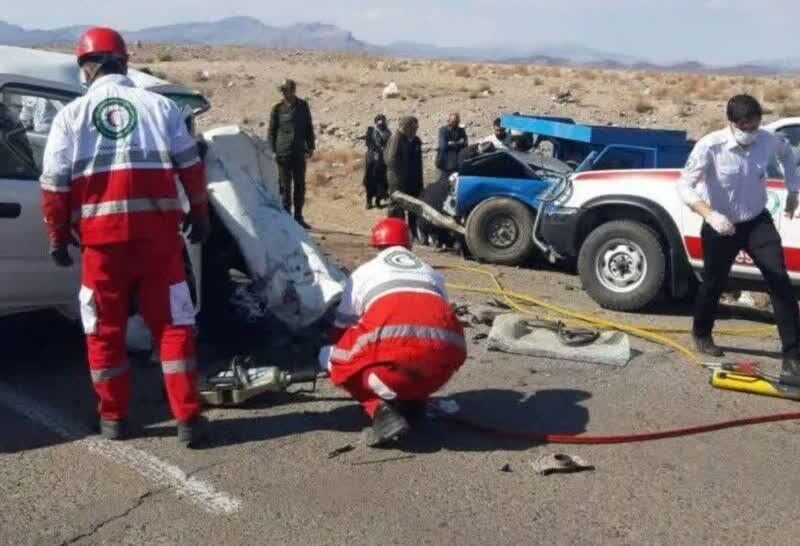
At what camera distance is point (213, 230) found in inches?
293

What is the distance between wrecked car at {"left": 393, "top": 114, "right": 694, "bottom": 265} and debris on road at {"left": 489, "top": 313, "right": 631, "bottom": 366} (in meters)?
3.46

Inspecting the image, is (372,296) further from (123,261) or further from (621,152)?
(621,152)

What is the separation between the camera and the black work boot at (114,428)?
547cm

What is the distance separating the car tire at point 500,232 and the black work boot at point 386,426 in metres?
6.37

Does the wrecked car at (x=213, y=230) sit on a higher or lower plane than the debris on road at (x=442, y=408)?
higher

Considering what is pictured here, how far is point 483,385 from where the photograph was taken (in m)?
6.67

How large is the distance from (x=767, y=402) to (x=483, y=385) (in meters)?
1.61

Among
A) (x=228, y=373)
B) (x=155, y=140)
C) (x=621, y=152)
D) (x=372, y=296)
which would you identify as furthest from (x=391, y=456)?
(x=621, y=152)

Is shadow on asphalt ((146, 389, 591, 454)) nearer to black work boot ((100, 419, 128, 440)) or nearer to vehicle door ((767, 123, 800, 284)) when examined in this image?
black work boot ((100, 419, 128, 440))

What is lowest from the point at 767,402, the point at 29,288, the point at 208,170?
the point at 767,402

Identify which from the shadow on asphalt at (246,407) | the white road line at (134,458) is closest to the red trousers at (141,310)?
the white road line at (134,458)

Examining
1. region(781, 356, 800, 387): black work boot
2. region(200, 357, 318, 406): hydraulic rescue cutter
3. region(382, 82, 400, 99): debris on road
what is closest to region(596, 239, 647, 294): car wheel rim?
region(781, 356, 800, 387): black work boot

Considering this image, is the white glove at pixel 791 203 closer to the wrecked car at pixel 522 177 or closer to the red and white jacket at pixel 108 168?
the wrecked car at pixel 522 177

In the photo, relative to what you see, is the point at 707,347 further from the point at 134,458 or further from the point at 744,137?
the point at 134,458
